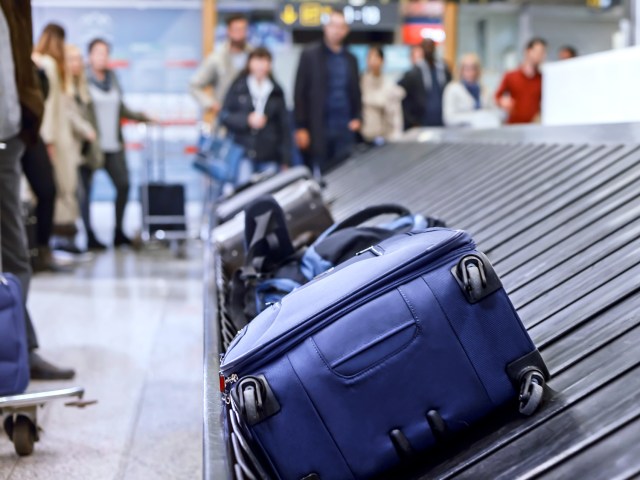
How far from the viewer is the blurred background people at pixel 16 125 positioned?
3199 millimetres

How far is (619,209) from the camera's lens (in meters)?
2.55

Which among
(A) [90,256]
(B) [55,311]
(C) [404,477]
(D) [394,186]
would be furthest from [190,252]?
(C) [404,477]

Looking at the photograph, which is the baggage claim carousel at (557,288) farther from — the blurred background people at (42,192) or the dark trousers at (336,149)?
the dark trousers at (336,149)

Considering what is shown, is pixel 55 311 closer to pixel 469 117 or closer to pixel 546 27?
pixel 469 117

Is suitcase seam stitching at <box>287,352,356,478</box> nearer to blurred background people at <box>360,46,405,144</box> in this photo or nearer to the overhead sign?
blurred background people at <box>360,46,405,144</box>

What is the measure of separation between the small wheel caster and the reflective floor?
0.10 feet

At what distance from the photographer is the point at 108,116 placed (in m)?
8.48

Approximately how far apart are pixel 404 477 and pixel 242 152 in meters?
5.95

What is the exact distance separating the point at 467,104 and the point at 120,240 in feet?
11.0

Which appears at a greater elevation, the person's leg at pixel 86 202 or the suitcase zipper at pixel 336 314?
the suitcase zipper at pixel 336 314

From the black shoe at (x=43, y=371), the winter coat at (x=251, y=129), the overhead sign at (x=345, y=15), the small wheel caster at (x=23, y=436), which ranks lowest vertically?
the black shoe at (x=43, y=371)

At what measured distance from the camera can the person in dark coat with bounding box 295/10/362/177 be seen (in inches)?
281

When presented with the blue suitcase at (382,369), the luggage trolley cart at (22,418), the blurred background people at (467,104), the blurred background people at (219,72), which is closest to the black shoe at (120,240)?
the blurred background people at (219,72)

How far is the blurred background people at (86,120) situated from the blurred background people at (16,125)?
4.33m
